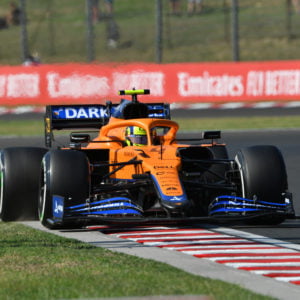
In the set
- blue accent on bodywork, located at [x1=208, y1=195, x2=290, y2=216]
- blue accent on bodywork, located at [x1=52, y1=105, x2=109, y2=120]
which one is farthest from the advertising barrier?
blue accent on bodywork, located at [x1=208, y1=195, x2=290, y2=216]

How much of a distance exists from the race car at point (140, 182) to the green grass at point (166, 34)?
27.7 m

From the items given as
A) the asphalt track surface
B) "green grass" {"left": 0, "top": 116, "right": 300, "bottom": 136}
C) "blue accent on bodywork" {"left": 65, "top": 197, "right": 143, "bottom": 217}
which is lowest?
"green grass" {"left": 0, "top": 116, "right": 300, "bottom": 136}

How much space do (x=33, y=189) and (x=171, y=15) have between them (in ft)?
119

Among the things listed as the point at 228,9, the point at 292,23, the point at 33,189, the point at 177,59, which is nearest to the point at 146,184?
the point at 33,189

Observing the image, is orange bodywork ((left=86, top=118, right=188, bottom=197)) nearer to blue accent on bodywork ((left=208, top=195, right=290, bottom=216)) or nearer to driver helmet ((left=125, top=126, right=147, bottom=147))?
driver helmet ((left=125, top=126, right=147, bottom=147))

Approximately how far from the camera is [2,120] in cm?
2867

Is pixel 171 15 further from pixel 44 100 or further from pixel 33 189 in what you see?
pixel 33 189

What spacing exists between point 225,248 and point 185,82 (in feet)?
70.2

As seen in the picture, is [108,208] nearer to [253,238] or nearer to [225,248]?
[253,238]

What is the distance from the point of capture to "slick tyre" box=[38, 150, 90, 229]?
1048cm

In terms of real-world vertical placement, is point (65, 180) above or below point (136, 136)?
below

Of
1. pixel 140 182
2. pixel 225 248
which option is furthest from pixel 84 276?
pixel 140 182

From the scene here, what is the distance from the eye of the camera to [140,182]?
10797 mm

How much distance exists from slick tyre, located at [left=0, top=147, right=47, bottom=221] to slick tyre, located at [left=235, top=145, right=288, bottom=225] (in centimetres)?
237
